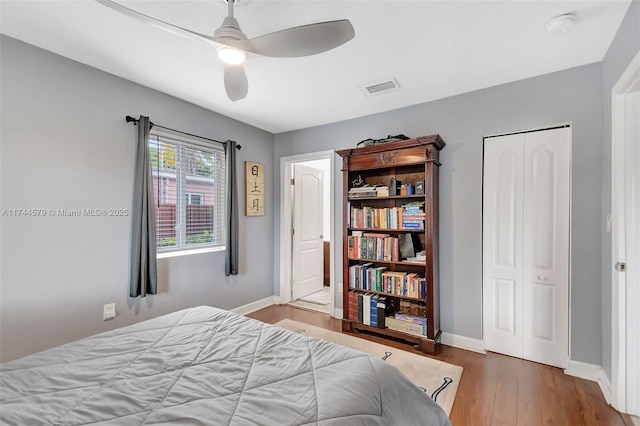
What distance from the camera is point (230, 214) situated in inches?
129

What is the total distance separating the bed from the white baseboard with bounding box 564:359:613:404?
5.80ft

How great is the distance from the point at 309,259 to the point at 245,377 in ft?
10.7

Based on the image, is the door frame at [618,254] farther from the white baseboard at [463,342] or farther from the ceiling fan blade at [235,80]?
the ceiling fan blade at [235,80]

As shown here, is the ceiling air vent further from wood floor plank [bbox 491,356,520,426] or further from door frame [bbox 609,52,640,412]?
wood floor plank [bbox 491,356,520,426]

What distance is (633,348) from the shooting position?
1.69m

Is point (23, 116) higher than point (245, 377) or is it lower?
higher

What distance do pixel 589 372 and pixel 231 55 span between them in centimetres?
339

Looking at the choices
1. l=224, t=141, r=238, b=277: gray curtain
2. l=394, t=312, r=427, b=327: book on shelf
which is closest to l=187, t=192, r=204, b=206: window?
l=224, t=141, r=238, b=277: gray curtain

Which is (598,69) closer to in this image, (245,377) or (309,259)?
(245,377)

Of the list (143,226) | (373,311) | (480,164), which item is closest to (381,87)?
(480,164)

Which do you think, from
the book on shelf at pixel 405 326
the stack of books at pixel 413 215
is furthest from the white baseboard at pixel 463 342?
the stack of books at pixel 413 215

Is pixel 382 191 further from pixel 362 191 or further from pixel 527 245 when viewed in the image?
pixel 527 245

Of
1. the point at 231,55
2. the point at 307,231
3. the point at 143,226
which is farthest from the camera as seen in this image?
the point at 307,231

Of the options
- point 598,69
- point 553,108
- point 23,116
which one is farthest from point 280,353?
point 598,69
